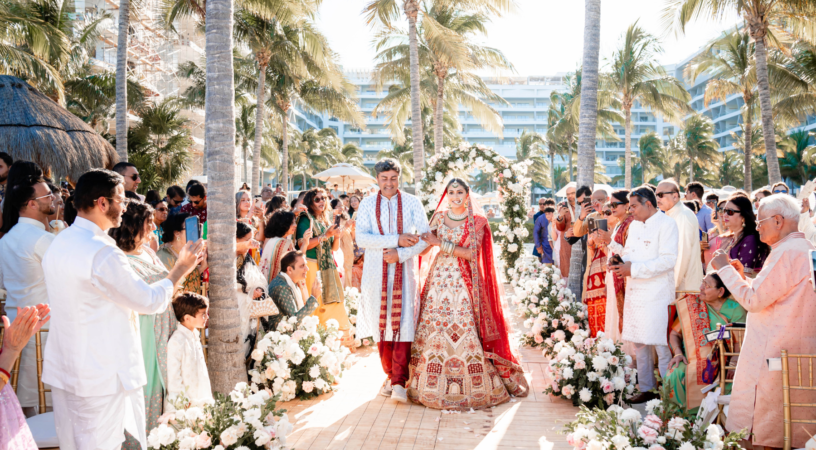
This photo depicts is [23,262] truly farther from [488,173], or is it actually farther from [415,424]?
[488,173]

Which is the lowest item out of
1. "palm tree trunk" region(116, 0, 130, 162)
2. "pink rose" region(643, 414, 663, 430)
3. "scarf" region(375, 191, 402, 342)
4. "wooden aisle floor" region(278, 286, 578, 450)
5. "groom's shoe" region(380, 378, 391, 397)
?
"wooden aisle floor" region(278, 286, 578, 450)

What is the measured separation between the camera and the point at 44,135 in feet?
27.3

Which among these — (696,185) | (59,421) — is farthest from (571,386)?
(696,185)

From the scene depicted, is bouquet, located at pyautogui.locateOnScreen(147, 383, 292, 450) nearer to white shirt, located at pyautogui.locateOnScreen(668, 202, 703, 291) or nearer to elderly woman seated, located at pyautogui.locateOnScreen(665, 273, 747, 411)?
elderly woman seated, located at pyautogui.locateOnScreen(665, 273, 747, 411)

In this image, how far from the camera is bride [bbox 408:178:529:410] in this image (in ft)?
17.8

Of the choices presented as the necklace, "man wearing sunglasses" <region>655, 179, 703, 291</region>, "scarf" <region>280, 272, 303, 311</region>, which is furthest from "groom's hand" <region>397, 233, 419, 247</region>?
"man wearing sunglasses" <region>655, 179, 703, 291</region>

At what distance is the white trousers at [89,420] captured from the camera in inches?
118

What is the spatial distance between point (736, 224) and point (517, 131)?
91.8m

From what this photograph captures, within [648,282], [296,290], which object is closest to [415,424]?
[296,290]

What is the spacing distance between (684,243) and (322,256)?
14.0 feet

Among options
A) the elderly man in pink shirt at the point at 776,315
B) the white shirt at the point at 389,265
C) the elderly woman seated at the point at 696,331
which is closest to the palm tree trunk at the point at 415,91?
the white shirt at the point at 389,265

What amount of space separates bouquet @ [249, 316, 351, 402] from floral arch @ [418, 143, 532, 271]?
3365 mm

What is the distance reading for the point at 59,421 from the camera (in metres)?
3.07

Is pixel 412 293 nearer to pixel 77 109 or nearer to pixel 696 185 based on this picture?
pixel 696 185
